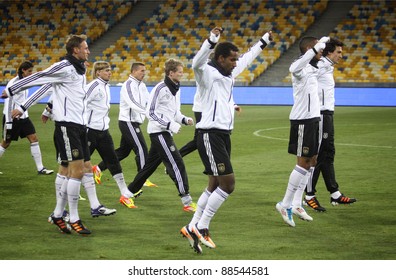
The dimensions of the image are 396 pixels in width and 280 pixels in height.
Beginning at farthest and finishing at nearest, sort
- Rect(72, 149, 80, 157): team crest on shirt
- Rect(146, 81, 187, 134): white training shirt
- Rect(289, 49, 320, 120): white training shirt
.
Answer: Rect(146, 81, 187, 134): white training shirt, Rect(289, 49, 320, 120): white training shirt, Rect(72, 149, 80, 157): team crest on shirt

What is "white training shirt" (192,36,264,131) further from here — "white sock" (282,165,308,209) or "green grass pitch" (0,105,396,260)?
"white sock" (282,165,308,209)

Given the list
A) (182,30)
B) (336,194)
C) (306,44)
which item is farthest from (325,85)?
(182,30)

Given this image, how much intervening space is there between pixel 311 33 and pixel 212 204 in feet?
106

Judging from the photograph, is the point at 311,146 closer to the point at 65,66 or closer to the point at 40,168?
the point at 65,66

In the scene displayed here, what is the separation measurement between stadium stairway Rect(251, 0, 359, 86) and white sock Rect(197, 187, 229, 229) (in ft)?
88.0

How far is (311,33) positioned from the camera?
39719 mm

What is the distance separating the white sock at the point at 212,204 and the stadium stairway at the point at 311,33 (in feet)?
88.0

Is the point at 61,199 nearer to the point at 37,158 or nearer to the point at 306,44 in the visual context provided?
the point at 306,44

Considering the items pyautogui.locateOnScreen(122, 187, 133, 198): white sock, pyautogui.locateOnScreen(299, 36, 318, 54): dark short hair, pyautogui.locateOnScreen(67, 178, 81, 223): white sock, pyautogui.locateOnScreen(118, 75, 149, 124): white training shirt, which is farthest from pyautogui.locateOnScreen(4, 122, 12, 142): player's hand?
pyautogui.locateOnScreen(299, 36, 318, 54): dark short hair

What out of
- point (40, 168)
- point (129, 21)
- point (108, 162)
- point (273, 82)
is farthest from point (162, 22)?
point (108, 162)

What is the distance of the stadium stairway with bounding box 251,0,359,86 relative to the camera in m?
37.0

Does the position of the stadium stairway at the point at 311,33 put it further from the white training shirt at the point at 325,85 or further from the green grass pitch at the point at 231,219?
the white training shirt at the point at 325,85

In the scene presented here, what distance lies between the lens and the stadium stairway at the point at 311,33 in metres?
37.0

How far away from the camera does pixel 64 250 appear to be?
26.9ft
